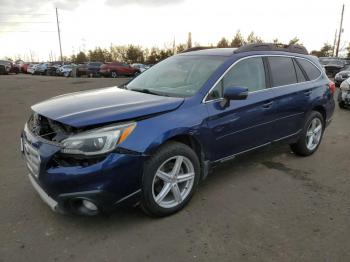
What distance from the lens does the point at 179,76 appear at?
4277 mm

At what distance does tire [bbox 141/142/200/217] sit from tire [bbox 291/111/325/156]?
2373 mm

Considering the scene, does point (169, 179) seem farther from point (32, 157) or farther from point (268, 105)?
point (268, 105)

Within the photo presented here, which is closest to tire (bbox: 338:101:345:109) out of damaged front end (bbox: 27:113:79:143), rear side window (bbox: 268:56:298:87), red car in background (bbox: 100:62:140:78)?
rear side window (bbox: 268:56:298:87)

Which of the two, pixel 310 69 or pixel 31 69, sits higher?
pixel 310 69

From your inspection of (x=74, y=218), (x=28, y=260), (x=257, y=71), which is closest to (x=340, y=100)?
(x=257, y=71)

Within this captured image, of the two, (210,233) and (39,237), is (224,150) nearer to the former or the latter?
(210,233)

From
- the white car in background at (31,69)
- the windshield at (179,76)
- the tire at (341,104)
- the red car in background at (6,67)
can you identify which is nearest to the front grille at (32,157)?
the windshield at (179,76)

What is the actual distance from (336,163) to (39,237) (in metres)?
4.28

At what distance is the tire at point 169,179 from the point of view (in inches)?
127

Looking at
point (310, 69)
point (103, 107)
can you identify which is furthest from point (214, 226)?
point (310, 69)

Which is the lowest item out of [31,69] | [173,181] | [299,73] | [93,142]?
[31,69]

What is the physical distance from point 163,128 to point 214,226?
1080 millimetres

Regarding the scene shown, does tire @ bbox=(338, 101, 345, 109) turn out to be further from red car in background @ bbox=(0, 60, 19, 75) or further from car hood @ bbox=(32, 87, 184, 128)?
red car in background @ bbox=(0, 60, 19, 75)

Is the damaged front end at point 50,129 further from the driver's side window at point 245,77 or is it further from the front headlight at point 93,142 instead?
the driver's side window at point 245,77
